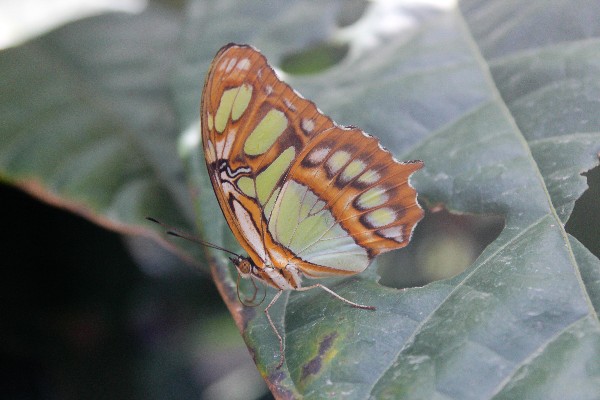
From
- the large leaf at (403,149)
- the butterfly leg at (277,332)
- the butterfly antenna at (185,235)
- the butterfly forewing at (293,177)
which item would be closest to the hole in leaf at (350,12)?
the large leaf at (403,149)

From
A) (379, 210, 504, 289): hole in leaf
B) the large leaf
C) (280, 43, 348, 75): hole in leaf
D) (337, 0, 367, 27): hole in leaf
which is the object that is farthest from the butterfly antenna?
(337, 0, 367, 27): hole in leaf

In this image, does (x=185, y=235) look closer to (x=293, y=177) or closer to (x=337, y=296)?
(x=293, y=177)

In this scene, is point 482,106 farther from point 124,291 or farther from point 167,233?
point 124,291

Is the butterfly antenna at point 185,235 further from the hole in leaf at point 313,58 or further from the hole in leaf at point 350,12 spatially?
the hole in leaf at point 350,12

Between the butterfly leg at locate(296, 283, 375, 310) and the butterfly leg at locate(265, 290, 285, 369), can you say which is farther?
the butterfly leg at locate(296, 283, 375, 310)

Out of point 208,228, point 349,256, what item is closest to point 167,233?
point 208,228

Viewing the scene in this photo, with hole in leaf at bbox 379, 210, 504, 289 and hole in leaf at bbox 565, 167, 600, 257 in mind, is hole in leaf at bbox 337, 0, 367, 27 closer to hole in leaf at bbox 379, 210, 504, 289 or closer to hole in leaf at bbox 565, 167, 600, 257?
hole in leaf at bbox 379, 210, 504, 289
